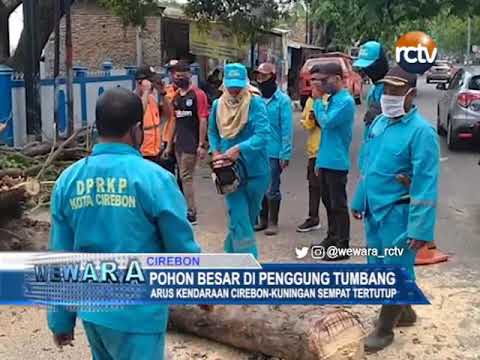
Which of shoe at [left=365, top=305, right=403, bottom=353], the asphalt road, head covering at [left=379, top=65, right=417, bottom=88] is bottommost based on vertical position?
the asphalt road

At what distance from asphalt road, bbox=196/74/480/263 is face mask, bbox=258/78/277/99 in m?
1.41

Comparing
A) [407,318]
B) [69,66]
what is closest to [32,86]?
[69,66]

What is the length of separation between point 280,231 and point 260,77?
1.60m

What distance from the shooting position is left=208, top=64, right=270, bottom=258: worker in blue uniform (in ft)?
18.0

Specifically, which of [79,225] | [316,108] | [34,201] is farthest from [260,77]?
[79,225]

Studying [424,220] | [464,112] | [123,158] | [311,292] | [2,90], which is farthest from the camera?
[464,112]

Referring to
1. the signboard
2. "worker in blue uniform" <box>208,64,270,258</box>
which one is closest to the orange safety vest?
"worker in blue uniform" <box>208,64,270,258</box>

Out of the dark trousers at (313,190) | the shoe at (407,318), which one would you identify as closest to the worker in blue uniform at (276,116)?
the dark trousers at (313,190)

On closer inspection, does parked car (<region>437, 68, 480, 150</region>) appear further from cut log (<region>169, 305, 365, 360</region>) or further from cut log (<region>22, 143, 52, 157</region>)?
cut log (<region>169, 305, 365, 360</region>)

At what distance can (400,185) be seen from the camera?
14.1 feet

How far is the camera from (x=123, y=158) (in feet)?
9.13

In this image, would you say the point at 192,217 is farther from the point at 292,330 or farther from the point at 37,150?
the point at 292,330

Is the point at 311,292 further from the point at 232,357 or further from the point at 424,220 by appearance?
the point at 232,357

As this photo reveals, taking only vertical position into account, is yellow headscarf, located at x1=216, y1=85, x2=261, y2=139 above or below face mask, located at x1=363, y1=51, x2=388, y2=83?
below
